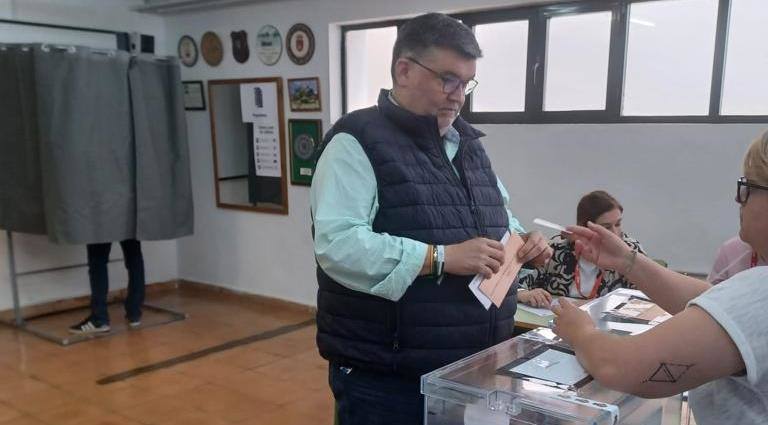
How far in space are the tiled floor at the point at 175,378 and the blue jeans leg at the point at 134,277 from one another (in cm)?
18

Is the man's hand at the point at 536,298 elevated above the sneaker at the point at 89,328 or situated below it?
above

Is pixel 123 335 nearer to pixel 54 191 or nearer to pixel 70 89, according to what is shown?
pixel 54 191

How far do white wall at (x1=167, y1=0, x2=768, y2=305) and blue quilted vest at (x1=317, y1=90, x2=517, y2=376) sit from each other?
2.05 m

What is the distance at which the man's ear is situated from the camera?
1.39 m

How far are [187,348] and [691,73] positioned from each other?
3152 mm

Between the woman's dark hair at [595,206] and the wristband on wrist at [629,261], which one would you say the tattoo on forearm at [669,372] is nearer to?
the wristband on wrist at [629,261]

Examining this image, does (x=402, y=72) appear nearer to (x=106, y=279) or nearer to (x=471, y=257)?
(x=471, y=257)

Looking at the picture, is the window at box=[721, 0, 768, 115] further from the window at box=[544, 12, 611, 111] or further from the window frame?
the window at box=[544, 12, 611, 111]

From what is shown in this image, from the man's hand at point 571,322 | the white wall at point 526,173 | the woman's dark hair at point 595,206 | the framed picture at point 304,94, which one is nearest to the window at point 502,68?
the white wall at point 526,173

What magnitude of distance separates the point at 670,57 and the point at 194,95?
344 centimetres

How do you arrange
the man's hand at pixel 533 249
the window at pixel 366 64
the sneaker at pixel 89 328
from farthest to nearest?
the window at pixel 366 64 < the sneaker at pixel 89 328 < the man's hand at pixel 533 249

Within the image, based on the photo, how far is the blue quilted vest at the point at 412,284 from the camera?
1339 millimetres

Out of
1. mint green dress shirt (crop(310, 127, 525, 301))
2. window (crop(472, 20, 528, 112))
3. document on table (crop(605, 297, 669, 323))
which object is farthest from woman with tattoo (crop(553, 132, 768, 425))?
window (crop(472, 20, 528, 112))

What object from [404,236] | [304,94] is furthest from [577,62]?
[404,236]
